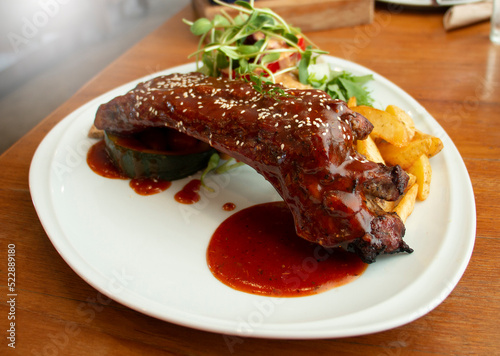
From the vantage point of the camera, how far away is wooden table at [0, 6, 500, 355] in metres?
1.65

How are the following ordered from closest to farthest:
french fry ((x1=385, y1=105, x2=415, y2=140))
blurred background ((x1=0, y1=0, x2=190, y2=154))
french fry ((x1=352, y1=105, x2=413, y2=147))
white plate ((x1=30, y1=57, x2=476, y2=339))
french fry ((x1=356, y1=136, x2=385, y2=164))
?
white plate ((x1=30, y1=57, x2=476, y2=339))
french fry ((x1=356, y1=136, x2=385, y2=164))
french fry ((x1=352, y1=105, x2=413, y2=147))
french fry ((x1=385, y1=105, x2=415, y2=140))
blurred background ((x1=0, y1=0, x2=190, y2=154))

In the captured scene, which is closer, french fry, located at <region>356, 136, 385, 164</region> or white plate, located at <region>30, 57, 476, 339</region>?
white plate, located at <region>30, 57, 476, 339</region>

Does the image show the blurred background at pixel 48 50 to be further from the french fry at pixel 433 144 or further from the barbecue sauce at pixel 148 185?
the french fry at pixel 433 144

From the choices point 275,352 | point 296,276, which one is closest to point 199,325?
point 275,352

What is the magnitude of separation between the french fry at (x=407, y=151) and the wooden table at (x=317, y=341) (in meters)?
0.40

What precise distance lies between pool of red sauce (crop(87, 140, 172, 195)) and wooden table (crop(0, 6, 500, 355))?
41 centimetres

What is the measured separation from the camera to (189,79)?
248 cm

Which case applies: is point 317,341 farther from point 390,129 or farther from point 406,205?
point 390,129

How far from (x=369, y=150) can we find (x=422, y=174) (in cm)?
30

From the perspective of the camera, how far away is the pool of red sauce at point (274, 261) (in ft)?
5.88

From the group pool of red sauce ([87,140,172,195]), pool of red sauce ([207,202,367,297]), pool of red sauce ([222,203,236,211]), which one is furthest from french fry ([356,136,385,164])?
pool of red sauce ([87,140,172,195])

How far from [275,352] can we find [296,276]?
319 millimetres

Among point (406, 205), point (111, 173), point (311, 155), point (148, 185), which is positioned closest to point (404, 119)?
point (406, 205)

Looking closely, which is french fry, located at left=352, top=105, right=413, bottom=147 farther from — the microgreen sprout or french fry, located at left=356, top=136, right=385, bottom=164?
the microgreen sprout
